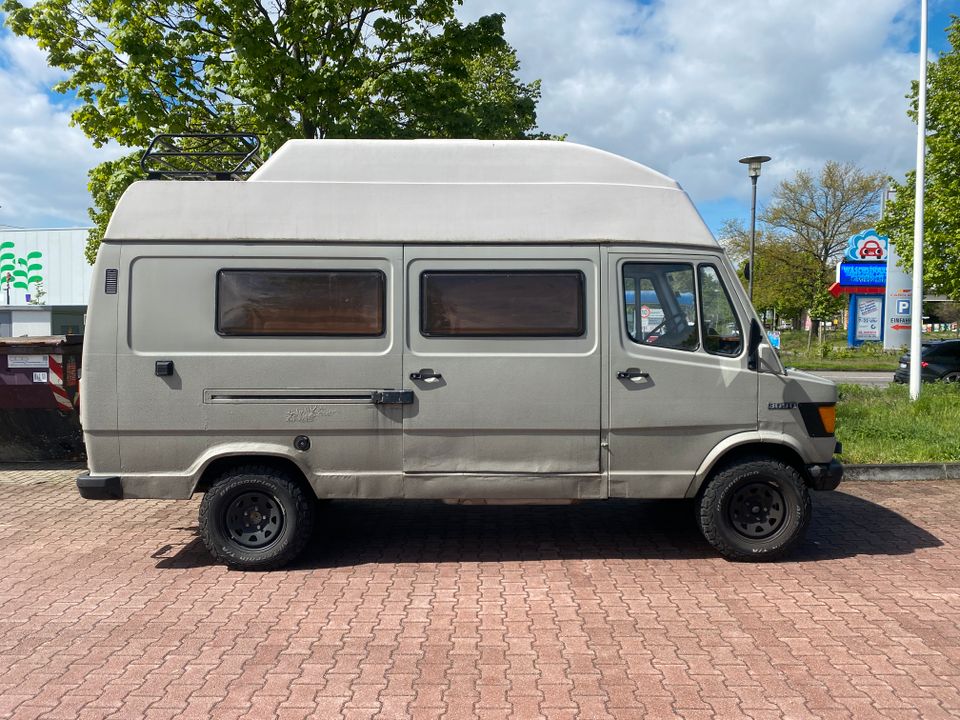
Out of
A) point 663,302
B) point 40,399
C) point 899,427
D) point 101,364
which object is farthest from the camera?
point 899,427

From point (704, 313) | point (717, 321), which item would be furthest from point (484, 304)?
point (717, 321)

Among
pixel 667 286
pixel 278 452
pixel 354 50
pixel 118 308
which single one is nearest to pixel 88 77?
pixel 354 50

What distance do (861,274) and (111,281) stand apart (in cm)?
3722

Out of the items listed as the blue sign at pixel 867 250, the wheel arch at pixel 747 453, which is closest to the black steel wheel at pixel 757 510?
the wheel arch at pixel 747 453

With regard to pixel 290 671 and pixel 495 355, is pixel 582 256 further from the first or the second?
pixel 290 671

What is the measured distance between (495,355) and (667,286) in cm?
136

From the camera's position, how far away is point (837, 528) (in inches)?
280

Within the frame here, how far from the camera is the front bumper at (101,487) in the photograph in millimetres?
5777

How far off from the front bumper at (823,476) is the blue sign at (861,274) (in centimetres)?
3413

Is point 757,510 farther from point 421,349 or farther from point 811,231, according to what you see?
point 811,231

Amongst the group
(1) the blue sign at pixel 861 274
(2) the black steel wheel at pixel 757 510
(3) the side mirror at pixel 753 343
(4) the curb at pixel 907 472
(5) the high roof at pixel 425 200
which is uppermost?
(1) the blue sign at pixel 861 274

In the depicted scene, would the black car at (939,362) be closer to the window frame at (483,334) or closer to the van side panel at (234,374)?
the window frame at (483,334)

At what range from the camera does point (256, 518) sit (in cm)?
601

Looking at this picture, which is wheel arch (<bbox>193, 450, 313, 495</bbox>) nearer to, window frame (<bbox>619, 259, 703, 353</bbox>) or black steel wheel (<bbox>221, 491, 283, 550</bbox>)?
black steel wheel (<bbox>221, 491, 283, 550</bbox>)
